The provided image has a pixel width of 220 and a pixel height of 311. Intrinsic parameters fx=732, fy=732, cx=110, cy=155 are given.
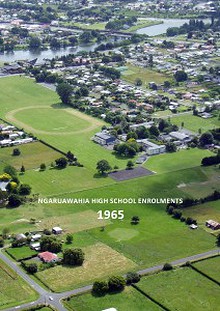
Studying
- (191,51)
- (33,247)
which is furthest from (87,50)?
(33,247)

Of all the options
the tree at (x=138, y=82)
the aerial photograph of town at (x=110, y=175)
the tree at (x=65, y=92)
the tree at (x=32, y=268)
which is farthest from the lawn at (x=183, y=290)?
the tree at (x=138, y=82)

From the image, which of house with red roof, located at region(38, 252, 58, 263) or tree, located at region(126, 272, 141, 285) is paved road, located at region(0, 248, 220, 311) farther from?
house with red roof, located at region(38, 252, 58, 263)

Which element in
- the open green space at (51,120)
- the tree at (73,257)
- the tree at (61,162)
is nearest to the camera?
the tree at (73,257)

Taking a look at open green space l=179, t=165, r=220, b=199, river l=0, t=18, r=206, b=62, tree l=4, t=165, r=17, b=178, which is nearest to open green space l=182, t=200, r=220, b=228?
open green space l=179, t=165, r=220, b=199

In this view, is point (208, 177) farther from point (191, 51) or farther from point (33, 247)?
point (191, 51)

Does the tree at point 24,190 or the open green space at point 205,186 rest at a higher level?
the tree at point 24,190

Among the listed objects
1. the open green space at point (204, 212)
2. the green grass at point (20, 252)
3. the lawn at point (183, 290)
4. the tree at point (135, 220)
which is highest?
the green grass at point (20, 252)

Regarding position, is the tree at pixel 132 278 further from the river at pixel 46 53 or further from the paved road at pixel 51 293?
the river at pixel 46 53

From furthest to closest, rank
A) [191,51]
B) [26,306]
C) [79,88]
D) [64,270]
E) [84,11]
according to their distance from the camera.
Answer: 1. [84,11]
2. [191,51]
3. [79,88]
4. [64,270]
5. [26,306]
